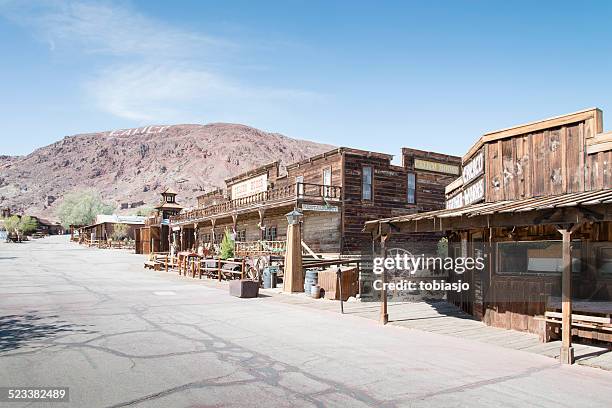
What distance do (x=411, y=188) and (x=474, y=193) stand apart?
55.1 ft

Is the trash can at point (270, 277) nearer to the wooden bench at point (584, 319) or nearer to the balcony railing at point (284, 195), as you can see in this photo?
the balcony railing at point (284, 195)

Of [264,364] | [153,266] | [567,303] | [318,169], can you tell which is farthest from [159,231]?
[567,303]

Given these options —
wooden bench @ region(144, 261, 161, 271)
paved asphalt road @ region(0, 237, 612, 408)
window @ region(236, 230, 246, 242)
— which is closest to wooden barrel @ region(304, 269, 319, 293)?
paved asphalt road @ region(0, 237, 612, 408)

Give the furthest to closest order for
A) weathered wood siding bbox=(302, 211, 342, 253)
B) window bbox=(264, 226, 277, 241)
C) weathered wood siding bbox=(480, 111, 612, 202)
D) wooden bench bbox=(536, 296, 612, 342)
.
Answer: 1. window bbox=(264, 226, 277, 241)
2. weathered wood siding bbox=(302, 211, 342, 253)
3. weathered wood siding bbox=(480, 111, 612, 202)
4. wooden bench bbox=(536, 296, 612, 342)

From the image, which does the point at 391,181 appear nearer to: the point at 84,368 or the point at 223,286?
the point at 223,286

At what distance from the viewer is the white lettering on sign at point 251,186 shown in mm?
36728

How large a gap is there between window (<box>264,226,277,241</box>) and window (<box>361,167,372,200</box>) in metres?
7.31

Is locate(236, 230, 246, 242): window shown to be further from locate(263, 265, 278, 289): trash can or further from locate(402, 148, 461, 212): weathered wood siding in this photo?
locate(263, 265, 278, 289): trash can

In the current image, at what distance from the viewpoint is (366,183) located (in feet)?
A: 93.0

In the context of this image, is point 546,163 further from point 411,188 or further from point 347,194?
point 411,188

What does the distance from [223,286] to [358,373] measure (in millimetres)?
13795

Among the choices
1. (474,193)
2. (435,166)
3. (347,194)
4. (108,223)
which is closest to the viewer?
(474,193)

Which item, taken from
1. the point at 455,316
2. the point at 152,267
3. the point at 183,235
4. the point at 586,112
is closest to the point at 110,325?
the point at 455,316

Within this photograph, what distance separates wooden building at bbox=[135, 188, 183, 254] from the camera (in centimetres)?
4922
